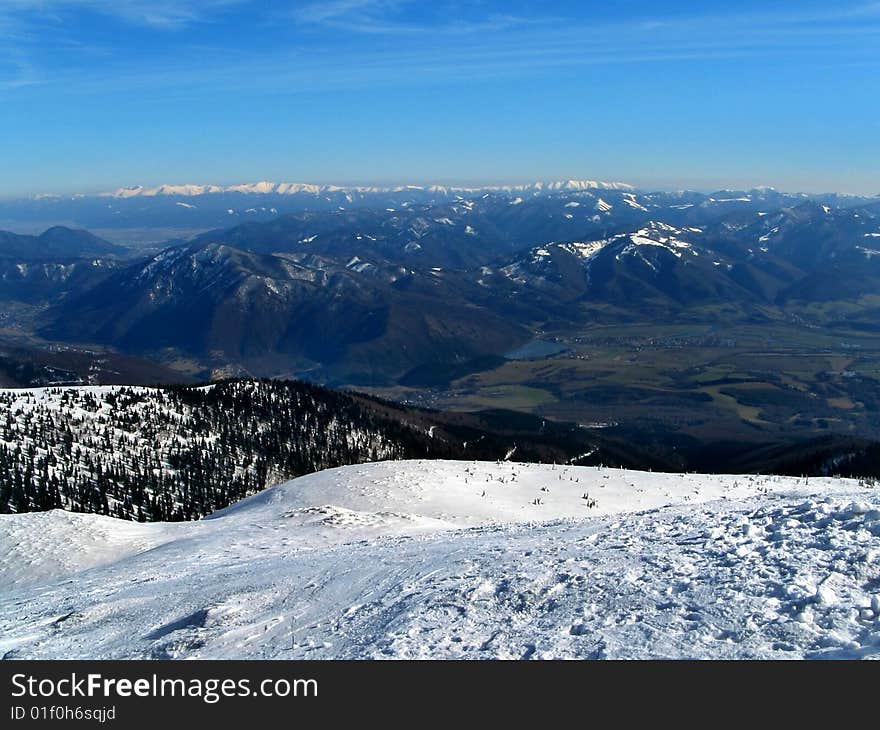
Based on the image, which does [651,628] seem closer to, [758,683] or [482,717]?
[758,683]

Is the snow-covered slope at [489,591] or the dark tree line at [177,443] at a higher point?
the snow-covered slope at [489,591]

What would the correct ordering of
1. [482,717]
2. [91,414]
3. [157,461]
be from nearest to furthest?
[482,717] < [157,461] < [91,414]

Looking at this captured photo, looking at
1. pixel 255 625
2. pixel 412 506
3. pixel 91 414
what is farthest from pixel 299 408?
pixel 255 625

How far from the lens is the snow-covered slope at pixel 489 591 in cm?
1304

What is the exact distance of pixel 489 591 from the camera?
15906mm

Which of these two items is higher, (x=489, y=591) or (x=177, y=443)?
(x=489, y=591)

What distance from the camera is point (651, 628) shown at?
13180mm

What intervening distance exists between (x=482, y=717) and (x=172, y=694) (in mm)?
5386

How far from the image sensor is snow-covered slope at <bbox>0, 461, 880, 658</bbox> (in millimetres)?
13039

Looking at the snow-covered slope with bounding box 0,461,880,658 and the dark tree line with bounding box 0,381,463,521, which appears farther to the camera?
the dark tree line with bounding box 0,381,463,521

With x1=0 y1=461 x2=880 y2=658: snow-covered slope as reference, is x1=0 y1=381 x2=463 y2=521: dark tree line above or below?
below

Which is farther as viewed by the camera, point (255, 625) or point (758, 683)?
point (255, 625)

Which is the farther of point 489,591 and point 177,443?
point 177,443

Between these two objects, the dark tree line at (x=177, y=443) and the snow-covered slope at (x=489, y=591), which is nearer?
the snow-covered slope at (x=489, y=591)
